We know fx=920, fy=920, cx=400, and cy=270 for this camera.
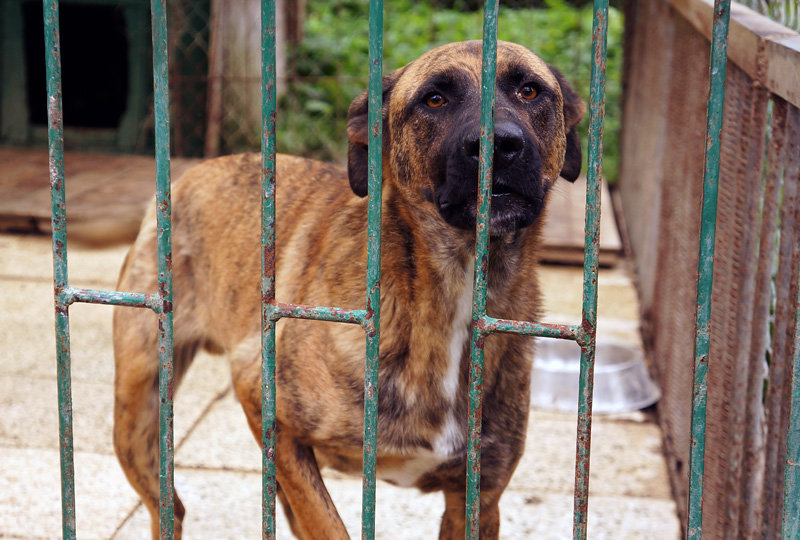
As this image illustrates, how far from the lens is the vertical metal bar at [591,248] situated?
158 cm

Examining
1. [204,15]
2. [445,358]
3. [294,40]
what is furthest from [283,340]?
[294,40]

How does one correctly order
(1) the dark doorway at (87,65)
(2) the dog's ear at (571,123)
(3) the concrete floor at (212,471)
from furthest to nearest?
(1) the dark doorway at (87,65)
(3) the concrete floor at (212,471)
(2) the dog's ear at (571,123)

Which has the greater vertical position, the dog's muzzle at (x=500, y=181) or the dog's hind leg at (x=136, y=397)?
the dog's muzzle at (x=500, y=181)

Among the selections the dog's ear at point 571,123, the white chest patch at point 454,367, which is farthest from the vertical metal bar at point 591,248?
the dog's ear at point 571,123

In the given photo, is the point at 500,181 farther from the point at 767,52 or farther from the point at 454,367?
the point at 767,52

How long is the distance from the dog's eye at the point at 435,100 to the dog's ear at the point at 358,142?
0.73ft

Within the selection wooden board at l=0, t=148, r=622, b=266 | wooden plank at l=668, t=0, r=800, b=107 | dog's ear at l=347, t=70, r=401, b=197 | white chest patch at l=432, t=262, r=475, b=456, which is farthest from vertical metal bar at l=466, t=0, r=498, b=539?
wooden board at l=0, t=148, r=622, b=266

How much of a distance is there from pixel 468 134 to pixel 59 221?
0.93 m

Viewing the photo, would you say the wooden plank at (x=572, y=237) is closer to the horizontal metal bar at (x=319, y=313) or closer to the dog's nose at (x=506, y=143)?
the dog's nose at (x=506, y=143)

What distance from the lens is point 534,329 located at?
167 centimetres

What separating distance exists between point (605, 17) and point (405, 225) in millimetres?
1063

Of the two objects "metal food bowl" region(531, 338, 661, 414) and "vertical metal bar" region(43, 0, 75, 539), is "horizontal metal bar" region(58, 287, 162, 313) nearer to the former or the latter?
"vertical metal bar" region(43, 0, 75, 539)

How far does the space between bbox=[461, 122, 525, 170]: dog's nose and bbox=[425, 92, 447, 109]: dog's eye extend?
37 cm

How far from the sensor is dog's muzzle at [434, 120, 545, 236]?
213 centimetres
